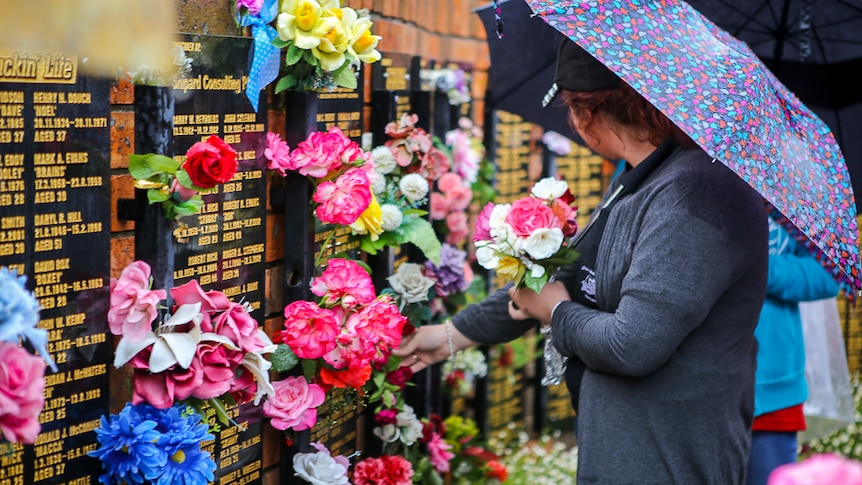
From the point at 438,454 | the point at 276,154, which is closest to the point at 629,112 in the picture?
the point at 276,154

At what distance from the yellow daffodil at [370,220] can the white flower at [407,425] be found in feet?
2.34

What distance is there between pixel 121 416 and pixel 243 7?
37.9 inches

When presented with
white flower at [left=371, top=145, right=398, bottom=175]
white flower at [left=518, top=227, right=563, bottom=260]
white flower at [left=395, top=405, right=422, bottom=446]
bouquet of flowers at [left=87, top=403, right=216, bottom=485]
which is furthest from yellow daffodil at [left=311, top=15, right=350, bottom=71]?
white flower at [left=395, top=405, right=422, bottom=446]

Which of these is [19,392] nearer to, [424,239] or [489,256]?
[489,256]

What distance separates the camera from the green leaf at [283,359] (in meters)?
2.29

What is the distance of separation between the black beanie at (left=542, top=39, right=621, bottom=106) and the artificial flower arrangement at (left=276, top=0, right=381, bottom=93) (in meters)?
0.49

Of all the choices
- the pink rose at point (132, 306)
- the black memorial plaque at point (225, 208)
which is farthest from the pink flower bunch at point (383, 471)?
the pink rose at point (132, 306)

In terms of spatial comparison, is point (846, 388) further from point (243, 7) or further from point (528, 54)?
point (243, 7)

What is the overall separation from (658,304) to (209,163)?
1046 mm

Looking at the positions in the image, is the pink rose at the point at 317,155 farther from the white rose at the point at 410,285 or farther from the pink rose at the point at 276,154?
the white rose at the point at 410,285

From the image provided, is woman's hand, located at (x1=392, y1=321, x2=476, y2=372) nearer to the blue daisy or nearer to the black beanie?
the black beanie

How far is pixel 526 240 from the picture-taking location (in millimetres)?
2354

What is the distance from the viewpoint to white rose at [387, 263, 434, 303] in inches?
111

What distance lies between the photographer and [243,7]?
221cm
